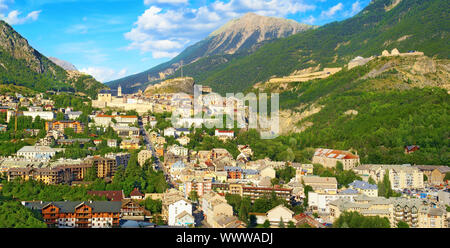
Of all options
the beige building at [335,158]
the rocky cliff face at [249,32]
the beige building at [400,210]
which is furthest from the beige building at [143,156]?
the rocky cliff face at [249,32]

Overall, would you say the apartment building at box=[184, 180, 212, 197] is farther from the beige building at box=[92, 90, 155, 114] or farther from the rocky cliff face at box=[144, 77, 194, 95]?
the rocky cliff face at box=[144, 77, 194, 95]

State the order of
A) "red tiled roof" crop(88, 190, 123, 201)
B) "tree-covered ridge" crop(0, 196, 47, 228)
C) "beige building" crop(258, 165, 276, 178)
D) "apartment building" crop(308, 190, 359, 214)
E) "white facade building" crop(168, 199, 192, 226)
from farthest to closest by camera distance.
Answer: "beige building" crop(258, 165, 276, 178), "apartment building" crop(308, 190, 359, 214), "red tiled roof" crop(88, 190, 123, 201), "white facade building" crop(168, 199, 192, 226), "tree-covered ridge" crop(0, 196, 47, 228)

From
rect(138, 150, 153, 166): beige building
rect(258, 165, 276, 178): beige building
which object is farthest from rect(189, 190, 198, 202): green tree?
rect(138, 150, 153, 166): beige building

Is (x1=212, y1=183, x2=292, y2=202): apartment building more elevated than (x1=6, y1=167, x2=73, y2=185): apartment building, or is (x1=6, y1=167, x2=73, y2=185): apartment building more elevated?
(x1=6, y1=167, x2=73, y2=185): apartment building

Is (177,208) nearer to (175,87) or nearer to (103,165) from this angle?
(103,165)
